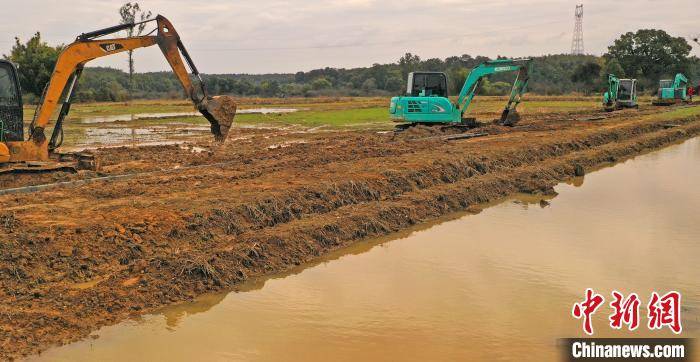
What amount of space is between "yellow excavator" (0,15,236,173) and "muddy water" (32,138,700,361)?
6.55 m

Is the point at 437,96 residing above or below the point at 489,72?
below

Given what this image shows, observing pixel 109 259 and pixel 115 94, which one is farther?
pixel 115 94

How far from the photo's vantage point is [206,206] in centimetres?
973

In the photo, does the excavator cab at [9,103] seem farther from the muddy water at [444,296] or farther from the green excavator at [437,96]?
the green excavator at [437,96]

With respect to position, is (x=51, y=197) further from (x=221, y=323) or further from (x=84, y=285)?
(x=221, y=323)

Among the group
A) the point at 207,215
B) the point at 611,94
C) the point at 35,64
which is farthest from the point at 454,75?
the point at 207,215

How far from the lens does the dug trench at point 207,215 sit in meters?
6.88

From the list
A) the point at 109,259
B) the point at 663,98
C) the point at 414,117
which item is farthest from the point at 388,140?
the point at 663,98

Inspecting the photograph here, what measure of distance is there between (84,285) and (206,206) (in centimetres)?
277

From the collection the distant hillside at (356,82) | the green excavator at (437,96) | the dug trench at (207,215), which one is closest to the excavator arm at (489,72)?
the green excavator at (437,96)

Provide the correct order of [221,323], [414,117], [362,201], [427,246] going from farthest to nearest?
[414,117] → [362,201] → [427,246] → [221,323]

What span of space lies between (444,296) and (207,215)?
3657 millimetres

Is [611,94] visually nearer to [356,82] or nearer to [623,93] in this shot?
[623,93]

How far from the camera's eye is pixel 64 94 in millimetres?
14266
